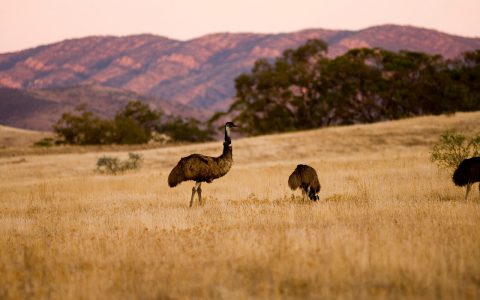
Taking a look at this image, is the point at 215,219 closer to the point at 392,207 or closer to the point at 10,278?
the point at 392,207

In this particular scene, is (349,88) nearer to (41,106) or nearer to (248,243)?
(248,243)

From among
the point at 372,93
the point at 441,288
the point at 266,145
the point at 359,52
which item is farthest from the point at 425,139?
the point at 441,288

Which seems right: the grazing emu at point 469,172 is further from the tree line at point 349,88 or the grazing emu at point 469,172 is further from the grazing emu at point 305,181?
the tree line at point 349,88

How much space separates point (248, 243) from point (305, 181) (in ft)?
18.7

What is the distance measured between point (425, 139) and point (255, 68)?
2804 centimetres

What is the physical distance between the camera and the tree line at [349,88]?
62.2 m

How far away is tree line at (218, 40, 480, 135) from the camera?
62.2 meters


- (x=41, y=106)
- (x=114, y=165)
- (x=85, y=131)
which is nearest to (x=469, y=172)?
(x=114, y=165)

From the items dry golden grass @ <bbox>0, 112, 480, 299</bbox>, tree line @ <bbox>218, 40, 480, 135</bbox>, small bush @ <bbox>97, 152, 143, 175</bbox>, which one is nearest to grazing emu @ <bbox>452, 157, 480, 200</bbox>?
dry golden grass @ <bbox>0, 112, 480, 299</bbox>

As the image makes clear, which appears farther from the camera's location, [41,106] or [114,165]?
[41,106]

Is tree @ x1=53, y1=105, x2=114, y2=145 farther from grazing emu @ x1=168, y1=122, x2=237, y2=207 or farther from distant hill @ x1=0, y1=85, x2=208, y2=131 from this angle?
distant hill @ x1=0, y1=85, x2=208, y2=131

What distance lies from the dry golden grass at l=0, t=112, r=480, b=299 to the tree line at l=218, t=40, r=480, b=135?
147 ft

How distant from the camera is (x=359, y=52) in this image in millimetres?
66000

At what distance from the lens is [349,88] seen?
63094 millimetres
